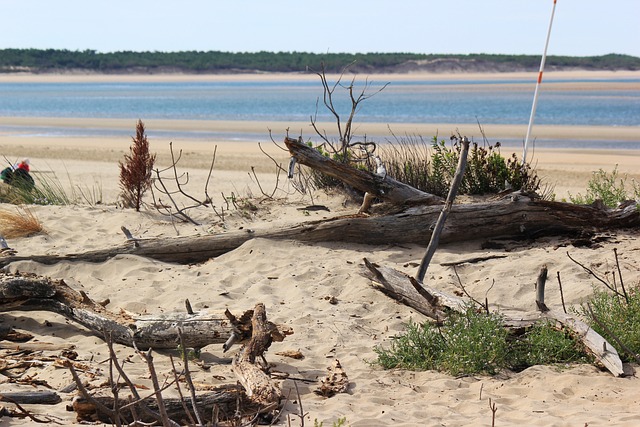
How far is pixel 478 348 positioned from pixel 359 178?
9.72 ft

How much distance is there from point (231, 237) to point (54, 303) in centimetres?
231

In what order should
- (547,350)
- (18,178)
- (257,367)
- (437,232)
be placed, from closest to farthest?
(257,367)
(547,350)
(437,232)
(18,178)

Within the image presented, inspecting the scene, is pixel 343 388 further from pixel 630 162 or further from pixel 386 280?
pixel 630 162

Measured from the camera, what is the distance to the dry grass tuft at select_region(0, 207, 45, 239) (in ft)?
28.6

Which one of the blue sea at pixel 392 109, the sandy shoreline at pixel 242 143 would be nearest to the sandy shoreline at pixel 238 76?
the blue sea at pixel 392 109

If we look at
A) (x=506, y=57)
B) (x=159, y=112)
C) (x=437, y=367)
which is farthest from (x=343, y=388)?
(x=506, y=57)

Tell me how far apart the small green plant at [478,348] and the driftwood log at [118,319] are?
0.82 meters

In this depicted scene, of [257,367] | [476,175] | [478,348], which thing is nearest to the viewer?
[257,367]

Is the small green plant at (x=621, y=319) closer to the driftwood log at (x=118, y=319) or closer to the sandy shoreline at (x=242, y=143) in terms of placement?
the driftwood log at (x=118, y=319)

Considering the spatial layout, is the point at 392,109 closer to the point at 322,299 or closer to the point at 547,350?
the point at 322,299

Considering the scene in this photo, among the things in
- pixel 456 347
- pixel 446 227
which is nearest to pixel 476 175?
pixel 446 227

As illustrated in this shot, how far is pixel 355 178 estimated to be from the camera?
7781mm

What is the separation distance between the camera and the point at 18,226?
28.7 ft

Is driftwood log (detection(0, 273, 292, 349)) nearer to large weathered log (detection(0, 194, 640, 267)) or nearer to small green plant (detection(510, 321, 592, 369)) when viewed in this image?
small green plant (detection(510, 321, 592, 369))
